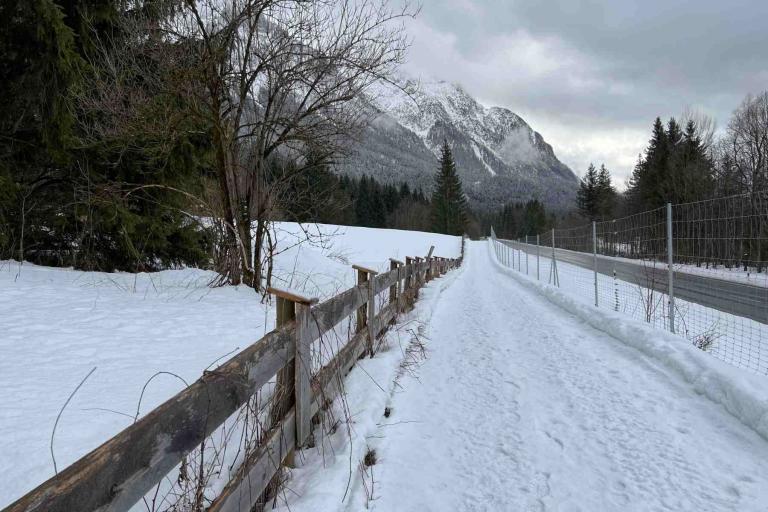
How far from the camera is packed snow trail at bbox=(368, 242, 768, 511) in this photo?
101 inches

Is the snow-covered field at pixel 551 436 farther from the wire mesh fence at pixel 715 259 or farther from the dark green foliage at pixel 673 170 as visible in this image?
the dark green foliage at pixel 673 170

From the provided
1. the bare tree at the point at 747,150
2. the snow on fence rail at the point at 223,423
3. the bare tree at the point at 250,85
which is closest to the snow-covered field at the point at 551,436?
the snow on fence rail at the point at 223,423

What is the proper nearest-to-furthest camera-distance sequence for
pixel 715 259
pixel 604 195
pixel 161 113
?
1. pixel 715 259
2. pixel 161 113
3. pixel 604 195

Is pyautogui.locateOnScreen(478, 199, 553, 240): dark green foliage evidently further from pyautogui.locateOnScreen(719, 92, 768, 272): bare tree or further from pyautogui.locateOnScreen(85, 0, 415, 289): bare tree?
pyautogui.locateOnScreen(85, 0, 415, 289): bare tree

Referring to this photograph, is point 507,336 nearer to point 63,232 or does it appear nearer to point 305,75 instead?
point 305,75

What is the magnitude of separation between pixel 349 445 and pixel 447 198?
74.1 m

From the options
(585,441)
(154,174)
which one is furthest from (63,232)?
(585,441)

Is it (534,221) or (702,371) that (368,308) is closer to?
(702,371)

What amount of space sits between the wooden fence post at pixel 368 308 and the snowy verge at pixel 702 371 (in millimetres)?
3273

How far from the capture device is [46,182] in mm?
8547

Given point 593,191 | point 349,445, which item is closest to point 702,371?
point 349,445

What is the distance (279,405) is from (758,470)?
3.07 m

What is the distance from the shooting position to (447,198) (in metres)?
75.4

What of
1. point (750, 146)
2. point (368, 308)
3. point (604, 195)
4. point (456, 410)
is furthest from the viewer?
point (604, 195)
